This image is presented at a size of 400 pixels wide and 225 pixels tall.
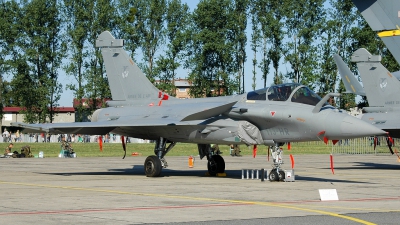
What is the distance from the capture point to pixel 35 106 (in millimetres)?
78062

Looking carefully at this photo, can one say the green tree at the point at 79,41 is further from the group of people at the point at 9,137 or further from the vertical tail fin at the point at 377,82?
the vertical tail fin at the point at 377,82

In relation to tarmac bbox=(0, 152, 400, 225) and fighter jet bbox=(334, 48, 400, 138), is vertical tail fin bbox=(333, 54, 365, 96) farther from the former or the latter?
tarmac bbox=(0, 152, 400, 225)

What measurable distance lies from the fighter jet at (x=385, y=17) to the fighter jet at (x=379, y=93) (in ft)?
38.4

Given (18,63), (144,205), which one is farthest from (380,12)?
(18,63)

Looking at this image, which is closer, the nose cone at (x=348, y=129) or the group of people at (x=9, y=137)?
the nose cone at (x=348, y=129)

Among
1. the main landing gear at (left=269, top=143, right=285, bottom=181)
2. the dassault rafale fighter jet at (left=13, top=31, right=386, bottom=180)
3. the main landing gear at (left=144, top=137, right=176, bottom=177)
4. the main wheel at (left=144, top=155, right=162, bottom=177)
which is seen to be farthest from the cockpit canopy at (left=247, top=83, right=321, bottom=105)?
the main wheel at (left=144, top=155, right=162, bottom=177)

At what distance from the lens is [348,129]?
18.3m

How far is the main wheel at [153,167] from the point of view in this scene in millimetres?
22047

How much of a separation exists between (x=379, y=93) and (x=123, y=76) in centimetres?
1079

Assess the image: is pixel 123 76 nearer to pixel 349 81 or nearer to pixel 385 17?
pixel 385 17

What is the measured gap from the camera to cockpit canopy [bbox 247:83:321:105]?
1975 cm

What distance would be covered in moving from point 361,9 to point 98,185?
8.32 m

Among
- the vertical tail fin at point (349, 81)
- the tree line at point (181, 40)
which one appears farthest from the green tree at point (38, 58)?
the vertical tail fin at point (349, 81)

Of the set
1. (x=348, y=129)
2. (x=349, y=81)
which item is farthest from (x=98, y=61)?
(x=348, y=129)
